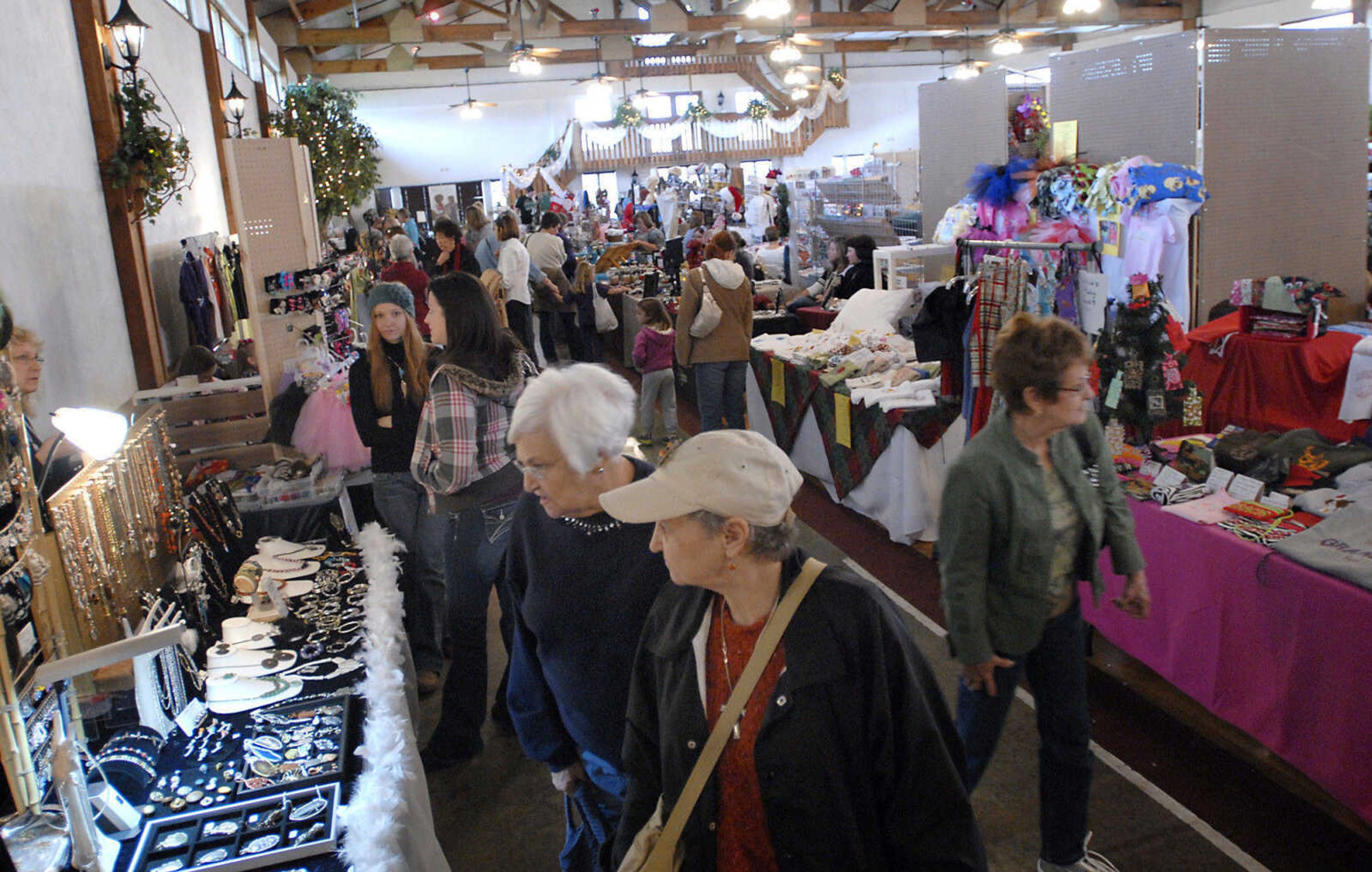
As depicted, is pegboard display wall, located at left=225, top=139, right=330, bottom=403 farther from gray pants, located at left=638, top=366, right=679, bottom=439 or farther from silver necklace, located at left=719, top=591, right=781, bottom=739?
silver necklace, located at left=719, top=591, right=781, bottom=739

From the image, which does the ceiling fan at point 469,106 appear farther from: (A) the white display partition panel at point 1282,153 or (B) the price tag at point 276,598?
(B) the price tag at point 276,598

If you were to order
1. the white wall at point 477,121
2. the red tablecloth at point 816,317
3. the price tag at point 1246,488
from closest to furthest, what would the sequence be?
the price tag at point 1246,488 → the red tablecloth at point 816,317 → the white wall at point 477,121

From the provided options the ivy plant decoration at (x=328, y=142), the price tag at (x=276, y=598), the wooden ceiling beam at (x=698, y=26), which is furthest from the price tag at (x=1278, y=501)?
the wooden ceiling beam at (x=698, y=26)

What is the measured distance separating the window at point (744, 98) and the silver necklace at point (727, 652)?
2159 cm

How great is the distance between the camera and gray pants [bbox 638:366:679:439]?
272 inches

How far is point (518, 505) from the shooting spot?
1.98 m

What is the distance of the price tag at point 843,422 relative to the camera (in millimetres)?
5116

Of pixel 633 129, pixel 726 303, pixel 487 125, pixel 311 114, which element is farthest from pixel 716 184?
pixel 726 303

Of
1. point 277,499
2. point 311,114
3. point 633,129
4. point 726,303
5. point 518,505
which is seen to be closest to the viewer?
point 518,505

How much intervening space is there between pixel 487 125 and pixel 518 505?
69.0 ft

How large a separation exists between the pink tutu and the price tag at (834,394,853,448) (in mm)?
2365

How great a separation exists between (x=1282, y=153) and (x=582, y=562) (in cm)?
498

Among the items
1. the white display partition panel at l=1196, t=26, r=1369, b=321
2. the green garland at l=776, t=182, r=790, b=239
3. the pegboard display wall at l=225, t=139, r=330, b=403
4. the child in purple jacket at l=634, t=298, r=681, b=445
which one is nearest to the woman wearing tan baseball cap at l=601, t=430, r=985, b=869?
the pegboard display wall at l=225, t=139, r=330, b=403

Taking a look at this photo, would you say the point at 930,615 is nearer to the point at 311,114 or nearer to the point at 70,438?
the point at 70,438
